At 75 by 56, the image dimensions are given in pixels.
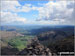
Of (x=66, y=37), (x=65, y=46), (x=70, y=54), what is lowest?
(x=70, y=54)

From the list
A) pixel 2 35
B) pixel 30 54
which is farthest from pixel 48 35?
pixel 2 35

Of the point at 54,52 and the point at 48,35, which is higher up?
the point at 48,35

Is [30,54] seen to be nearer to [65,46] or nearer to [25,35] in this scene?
[25,35]

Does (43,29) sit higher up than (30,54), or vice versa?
(43,29)

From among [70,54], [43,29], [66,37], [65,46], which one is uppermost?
[43,29]

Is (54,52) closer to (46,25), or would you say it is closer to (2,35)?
(46,25)

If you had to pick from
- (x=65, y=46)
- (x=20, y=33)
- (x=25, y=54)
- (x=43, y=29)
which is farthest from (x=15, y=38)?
(x=65, y=46)
